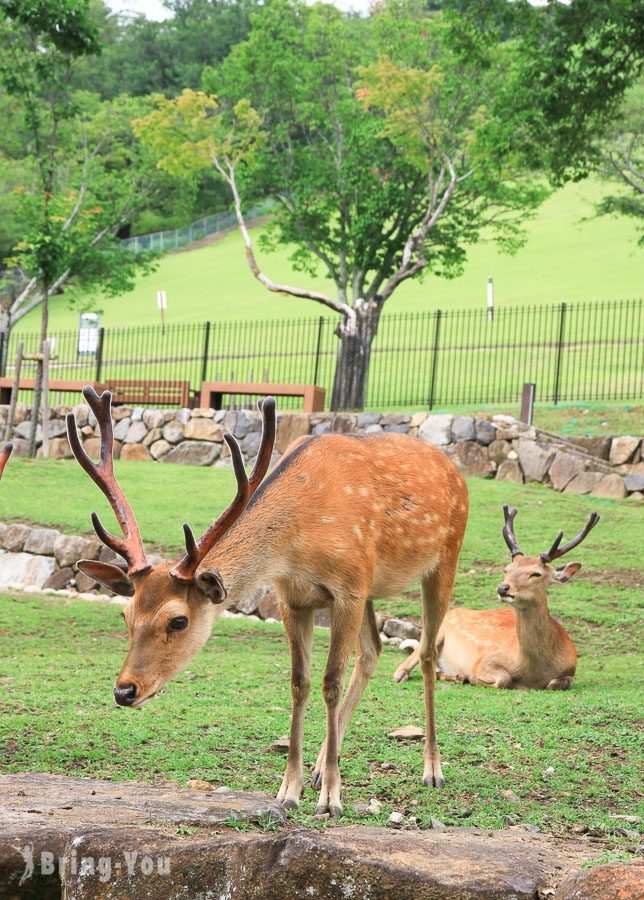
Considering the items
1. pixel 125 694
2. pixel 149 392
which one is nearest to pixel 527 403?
pixel 149 392

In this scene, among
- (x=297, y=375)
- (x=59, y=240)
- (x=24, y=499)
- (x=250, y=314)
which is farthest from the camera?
(x=250, y=314)

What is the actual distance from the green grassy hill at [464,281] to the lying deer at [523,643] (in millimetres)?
36472

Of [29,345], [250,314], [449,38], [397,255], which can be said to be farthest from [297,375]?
[449,38]

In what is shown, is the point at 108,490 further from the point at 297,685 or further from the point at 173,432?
the point at 173,432

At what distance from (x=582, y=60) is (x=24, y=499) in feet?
32.2

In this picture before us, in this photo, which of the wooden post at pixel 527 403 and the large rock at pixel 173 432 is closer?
the wooden post at pixel 527 403

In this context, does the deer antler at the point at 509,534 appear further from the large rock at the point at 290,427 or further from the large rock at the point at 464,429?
the large rock at the point at 290,427

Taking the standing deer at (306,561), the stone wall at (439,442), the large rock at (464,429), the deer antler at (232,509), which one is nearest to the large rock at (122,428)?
the stone wall at (439,442)

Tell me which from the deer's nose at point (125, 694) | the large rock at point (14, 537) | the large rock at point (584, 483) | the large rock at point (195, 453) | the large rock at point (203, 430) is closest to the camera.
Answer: the deer's nose at point (125, 694)

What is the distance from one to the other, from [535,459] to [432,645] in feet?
39.4

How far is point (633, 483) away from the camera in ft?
54.7

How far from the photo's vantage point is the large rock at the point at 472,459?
1766 centimetres

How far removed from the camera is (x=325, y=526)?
16.0 feet

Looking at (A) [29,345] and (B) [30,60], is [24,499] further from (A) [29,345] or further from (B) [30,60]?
(A) [29,345]
